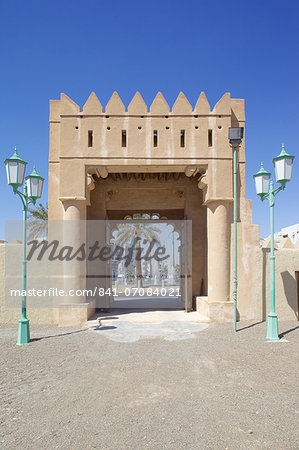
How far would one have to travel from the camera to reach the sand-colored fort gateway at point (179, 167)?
32.2 ft

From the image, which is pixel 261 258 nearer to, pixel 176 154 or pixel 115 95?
pixel 176 154

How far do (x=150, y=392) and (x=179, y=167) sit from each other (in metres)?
7.22

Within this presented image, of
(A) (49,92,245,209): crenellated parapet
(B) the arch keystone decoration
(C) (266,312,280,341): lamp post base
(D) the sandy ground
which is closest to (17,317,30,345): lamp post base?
(D) the sandy ground

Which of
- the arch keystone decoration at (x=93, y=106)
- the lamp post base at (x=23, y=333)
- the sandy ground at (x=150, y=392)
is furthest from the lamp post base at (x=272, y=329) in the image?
the arch keystone decoration at (x=93, y=106)

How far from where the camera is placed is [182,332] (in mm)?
8617

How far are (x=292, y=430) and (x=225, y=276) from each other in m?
6.29

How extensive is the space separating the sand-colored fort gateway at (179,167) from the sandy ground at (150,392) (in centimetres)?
184

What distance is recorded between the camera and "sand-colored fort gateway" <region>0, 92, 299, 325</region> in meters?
9.83

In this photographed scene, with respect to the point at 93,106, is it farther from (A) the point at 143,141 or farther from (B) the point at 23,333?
(B) the point at 23,333

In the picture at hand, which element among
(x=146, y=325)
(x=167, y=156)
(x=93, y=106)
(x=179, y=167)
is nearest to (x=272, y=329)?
(x=146, y=325)

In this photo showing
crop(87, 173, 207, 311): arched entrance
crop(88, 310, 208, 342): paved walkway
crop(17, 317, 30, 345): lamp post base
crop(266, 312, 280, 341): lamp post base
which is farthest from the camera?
crop(87, 173, 207, 311): arched entrance

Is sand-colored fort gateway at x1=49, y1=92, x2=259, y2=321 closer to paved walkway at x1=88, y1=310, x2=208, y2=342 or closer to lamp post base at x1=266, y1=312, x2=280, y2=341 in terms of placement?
paved walkway at x1=88, y1=310, x2=208, y2=342

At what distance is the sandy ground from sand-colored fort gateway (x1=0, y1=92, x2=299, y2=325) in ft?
6.03

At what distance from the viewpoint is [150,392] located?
470 centimetres
